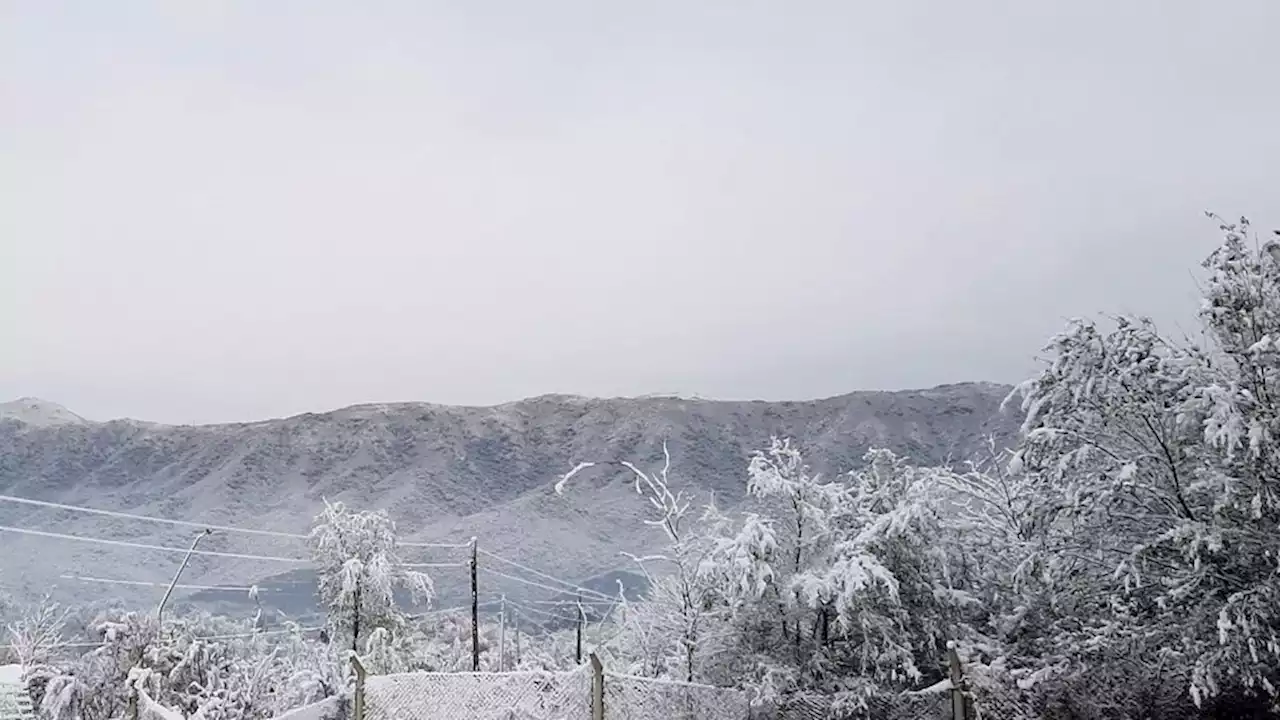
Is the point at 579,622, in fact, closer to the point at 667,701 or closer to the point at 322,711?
the point at 322,711

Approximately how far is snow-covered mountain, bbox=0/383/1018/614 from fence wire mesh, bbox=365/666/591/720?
5.52m

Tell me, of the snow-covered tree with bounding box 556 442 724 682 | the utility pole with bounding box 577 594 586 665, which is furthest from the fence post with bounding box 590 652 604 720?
the utility pole with bounding box 577 594 586 665

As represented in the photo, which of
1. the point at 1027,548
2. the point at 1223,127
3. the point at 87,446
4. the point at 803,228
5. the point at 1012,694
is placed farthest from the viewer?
the point at 87,446

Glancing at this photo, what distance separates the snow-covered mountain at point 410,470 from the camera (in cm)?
1912

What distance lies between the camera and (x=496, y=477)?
2548 cm

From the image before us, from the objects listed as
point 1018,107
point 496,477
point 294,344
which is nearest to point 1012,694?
point 1018,107

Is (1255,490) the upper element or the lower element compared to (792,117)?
lower

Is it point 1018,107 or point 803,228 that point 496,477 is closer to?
point 803,228

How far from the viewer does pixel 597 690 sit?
28.0 feet

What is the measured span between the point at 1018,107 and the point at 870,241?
3769 millimetres

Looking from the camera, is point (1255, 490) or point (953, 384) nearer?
point (1255, 490)

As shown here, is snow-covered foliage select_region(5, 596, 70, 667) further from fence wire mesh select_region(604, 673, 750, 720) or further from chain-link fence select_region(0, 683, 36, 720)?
fence wire mesh select_region(604, 673, 750, 720)

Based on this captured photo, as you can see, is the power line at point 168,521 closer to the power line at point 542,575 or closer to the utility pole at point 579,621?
the power line at point 542,575

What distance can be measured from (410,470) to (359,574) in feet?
29.8
